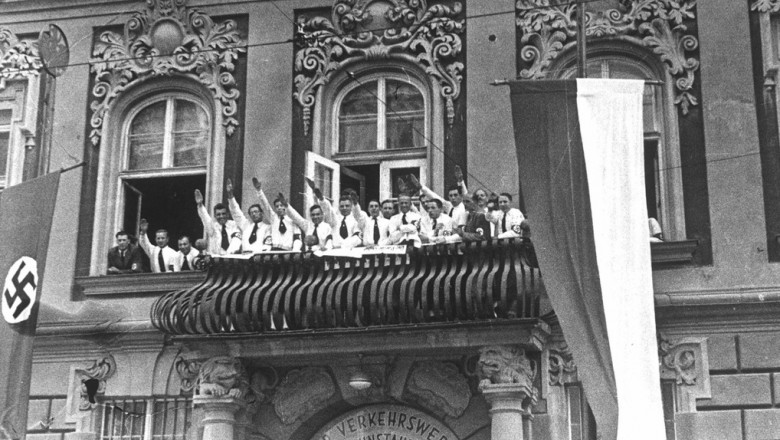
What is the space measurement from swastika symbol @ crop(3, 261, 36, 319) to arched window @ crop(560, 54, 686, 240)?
7.53m

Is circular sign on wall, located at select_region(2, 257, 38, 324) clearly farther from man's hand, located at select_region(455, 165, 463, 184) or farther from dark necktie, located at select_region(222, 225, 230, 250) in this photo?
man's hand, located at select_region(455, 165, 463, 184)

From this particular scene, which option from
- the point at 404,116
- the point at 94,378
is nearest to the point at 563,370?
the point at 404,116

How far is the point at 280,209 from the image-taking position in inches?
734

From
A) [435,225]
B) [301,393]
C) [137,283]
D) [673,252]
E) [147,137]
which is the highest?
[147,137]

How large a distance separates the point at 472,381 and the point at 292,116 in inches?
184

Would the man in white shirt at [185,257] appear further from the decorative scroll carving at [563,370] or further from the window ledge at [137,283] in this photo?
the decorative scroll carving at [563,370]

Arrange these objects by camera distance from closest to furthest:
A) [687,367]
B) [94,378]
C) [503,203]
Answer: [687,367] → [503,203] → [94,378]

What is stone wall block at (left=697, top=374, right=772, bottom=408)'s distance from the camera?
55.6ft

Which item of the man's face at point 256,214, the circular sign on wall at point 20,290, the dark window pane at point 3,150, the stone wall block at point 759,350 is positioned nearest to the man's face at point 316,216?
the man's face at point 256,214

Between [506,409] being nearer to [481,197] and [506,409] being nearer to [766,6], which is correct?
[481,197]

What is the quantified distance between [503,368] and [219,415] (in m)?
3.68

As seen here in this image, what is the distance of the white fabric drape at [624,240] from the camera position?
50.6 feet

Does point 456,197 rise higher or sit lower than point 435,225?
higher

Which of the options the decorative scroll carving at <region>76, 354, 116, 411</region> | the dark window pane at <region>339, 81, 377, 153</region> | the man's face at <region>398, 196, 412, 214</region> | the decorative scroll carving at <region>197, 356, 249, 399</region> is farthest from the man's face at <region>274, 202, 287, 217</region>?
the decorative scroll carving at <region>76, 354, 116, 411</region>
